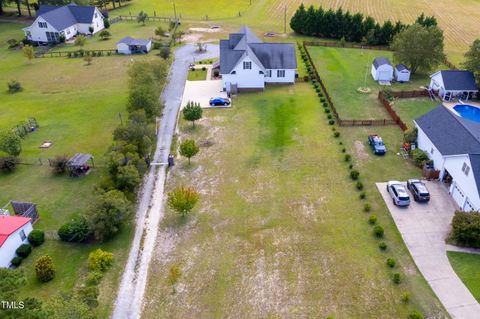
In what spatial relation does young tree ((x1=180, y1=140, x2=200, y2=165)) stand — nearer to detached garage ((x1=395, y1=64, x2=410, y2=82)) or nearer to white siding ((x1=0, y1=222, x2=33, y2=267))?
white siding ((x1=0, y1=222, x2=33, y2=267))

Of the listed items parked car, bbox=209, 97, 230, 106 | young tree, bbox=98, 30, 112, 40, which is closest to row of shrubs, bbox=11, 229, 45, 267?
parked car, bbox=209, 97, 230, 106

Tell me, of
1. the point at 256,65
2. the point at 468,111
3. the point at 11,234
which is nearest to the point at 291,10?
the point at 256,65

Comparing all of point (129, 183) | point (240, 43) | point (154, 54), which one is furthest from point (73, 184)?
point (154, 54)

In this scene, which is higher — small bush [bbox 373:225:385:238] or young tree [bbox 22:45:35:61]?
young tree [bbox 22:45:35:61]

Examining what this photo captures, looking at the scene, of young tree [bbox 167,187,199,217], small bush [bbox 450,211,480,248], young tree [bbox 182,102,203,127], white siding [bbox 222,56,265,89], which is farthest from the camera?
white siding [bbox 222,56,265,89]

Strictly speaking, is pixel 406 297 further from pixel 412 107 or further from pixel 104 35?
pixel 104 35

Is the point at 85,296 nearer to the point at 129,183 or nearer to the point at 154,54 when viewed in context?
the point at 129,183
